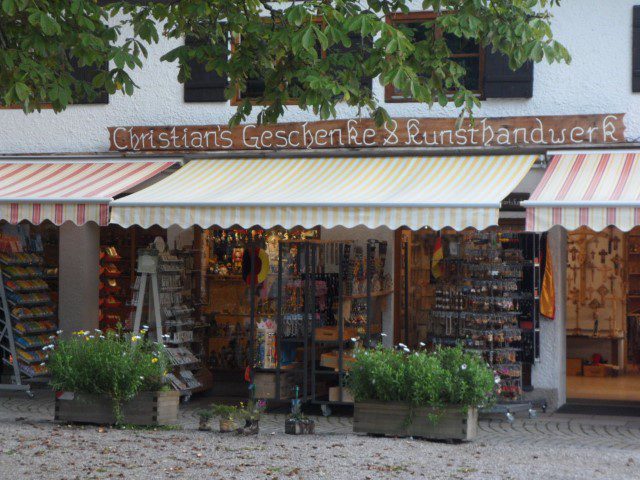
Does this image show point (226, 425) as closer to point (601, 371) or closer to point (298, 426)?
point (298, 426)

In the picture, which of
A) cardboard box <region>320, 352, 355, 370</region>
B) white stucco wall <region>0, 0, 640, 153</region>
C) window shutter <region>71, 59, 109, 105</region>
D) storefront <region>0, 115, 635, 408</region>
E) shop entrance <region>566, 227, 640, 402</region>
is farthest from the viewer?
shop entrance <region>566, 227, 640, 402</region>

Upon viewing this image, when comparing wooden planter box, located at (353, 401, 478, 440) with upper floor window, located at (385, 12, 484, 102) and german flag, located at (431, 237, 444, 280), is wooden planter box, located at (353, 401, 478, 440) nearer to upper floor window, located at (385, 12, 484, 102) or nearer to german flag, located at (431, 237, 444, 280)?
german flag, located at (431, 237, 444, 280)

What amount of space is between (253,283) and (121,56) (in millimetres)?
4317

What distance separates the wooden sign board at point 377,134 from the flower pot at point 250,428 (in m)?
3.68

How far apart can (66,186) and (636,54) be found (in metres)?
6.76

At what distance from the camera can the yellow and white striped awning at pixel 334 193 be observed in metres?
10.8

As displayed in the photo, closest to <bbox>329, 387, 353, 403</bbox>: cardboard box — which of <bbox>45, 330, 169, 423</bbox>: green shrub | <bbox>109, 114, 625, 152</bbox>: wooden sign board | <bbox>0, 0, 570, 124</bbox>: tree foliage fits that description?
<bbox>45, 330, 169, 423</bbox>: green shrub

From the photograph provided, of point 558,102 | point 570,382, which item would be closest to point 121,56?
point 558,102

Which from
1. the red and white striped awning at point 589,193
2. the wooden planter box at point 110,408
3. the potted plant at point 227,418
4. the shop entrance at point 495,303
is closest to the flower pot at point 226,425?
the potted plant at point 227,418

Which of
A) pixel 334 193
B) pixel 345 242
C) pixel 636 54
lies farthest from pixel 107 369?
pixel 636 54

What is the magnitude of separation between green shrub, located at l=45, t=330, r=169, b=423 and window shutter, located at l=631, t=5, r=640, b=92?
6.17m

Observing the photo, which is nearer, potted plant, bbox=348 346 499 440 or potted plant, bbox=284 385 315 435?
potted plant, bbox=348 346 499 440

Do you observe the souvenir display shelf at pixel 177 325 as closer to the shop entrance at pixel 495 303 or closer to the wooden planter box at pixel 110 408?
the wooden planter box at pixel 110 408

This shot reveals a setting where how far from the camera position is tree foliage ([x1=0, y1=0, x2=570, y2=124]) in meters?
8.49
